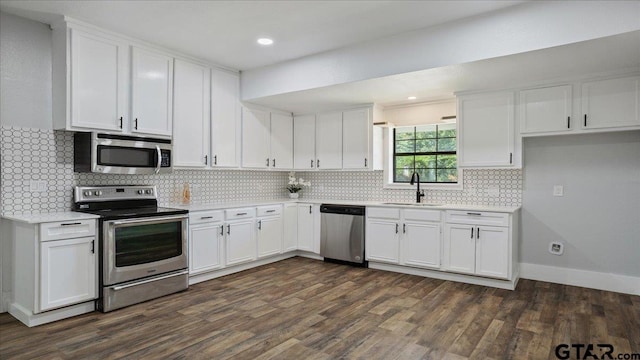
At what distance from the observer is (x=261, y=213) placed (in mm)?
4875

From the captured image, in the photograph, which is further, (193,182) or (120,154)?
(193,182)

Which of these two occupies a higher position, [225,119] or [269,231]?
[225,119]

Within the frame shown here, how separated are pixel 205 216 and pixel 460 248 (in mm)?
2876

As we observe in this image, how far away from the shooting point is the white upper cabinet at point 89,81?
332 centimetres

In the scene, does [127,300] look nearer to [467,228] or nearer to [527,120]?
[467,228]

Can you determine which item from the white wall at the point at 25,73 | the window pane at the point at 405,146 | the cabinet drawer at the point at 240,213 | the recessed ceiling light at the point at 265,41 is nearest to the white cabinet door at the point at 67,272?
the white wall at the point at 25,73

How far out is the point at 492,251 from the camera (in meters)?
3.96

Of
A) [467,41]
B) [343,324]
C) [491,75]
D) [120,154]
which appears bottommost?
[343,324]

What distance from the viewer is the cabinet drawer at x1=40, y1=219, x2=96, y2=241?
2.96 metres

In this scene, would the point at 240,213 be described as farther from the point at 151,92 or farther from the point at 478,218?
the point at 478,218

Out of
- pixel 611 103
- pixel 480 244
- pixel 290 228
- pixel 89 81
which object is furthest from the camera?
pixel 290 228

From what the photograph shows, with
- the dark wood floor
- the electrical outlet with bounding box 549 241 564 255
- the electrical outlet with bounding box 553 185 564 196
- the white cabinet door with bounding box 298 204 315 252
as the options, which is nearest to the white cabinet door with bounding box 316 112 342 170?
the white cabinet door with bounding box 298 204 315 252

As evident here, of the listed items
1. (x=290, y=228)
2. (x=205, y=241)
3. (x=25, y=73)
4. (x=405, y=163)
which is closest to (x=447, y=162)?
(x=405, y=163)

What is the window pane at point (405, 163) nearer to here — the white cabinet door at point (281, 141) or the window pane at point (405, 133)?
the window pane at point (405, 133)
